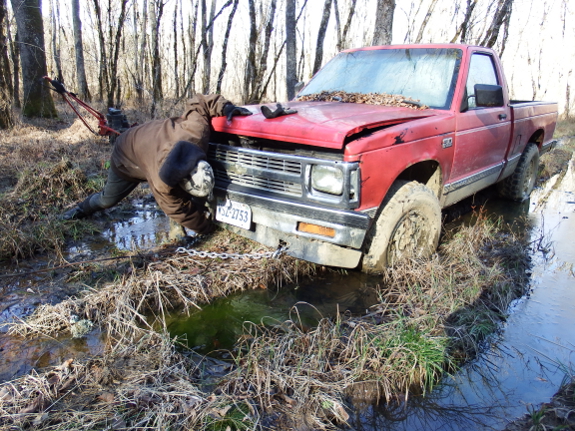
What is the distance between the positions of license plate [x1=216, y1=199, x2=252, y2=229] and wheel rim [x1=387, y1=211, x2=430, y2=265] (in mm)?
1133

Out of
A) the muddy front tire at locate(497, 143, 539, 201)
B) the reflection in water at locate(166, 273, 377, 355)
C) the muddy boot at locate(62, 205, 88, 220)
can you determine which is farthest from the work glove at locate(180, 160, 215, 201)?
the muddy front tire at locate(497, 143, 539, 201)

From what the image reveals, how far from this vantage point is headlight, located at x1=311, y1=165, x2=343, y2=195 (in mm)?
2664

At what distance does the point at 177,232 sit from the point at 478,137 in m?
3.09

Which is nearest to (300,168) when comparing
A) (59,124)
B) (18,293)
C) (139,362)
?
(139,362)

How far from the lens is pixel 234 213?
3.14 m

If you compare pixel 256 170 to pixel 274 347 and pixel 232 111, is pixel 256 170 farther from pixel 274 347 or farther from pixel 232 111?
pixel 274 347

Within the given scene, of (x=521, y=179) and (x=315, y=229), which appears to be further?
(x=521, y=179)

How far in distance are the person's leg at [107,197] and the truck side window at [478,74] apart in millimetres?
3279

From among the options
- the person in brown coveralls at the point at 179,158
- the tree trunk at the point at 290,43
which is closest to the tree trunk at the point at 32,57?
the tree trunk at the point at 290,43

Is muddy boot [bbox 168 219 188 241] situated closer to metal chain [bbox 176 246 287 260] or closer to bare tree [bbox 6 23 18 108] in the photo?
metal chain [bbox 176 246 287 260]

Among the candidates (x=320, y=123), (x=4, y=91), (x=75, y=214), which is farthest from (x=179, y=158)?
(x=4, y=91)

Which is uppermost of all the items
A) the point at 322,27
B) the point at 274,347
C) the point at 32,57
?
the point at 322,27

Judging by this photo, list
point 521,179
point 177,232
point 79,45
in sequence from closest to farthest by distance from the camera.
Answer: point 177,232
point 521,179
point 79,45

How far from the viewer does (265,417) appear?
6.14ft
